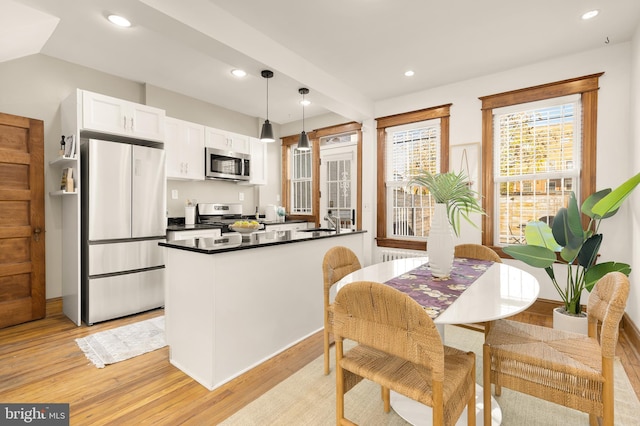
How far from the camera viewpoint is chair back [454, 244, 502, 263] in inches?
95.3

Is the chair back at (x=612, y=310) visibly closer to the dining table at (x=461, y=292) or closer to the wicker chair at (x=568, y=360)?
the wicker chair at (x=568, y=360)

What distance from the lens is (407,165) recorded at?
4.40 m

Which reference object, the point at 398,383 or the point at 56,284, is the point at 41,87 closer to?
the point at 56,284

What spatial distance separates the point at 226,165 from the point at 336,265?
10.3 ft

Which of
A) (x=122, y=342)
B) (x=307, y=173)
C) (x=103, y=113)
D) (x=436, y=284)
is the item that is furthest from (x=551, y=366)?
(x=307, y=173)

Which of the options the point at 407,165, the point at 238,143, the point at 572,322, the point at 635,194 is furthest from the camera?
the point at 238,143

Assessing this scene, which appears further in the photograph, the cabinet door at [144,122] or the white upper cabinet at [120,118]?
the cabinet door at [144,122]

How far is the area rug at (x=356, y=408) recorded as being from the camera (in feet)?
5.54

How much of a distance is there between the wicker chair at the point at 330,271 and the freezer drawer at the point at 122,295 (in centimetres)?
232

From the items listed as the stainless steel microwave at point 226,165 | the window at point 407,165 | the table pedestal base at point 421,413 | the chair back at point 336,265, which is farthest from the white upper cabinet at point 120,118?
the table pedestal base at point 421,413

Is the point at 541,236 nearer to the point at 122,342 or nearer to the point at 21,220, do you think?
the point at 122,342

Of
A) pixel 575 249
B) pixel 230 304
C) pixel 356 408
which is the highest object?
pixel 575 249

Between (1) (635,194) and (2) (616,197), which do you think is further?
(1) (635,194)

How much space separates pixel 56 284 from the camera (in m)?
3.42
